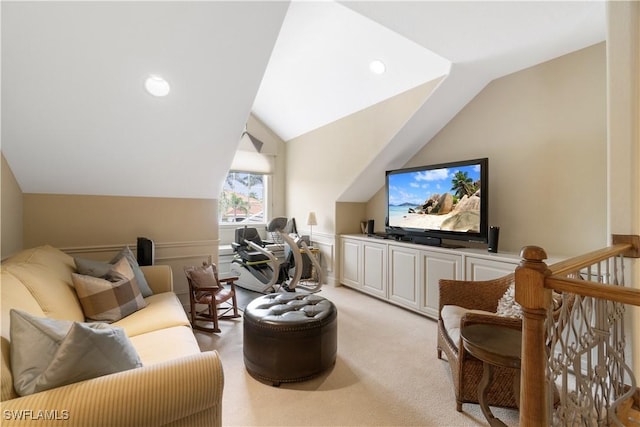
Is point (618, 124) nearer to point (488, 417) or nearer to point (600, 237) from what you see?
point (600, 237)

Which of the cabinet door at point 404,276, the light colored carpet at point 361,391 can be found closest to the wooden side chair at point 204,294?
the light colored carpet at point 361,391

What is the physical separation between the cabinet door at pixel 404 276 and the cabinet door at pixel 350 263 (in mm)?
618

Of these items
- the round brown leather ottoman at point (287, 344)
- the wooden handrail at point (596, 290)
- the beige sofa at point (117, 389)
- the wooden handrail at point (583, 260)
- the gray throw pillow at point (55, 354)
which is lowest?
the round brown leather ottoman at point (287, 344)

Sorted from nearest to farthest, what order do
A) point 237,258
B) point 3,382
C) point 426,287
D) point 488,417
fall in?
point 3,382 < point 488,417 < point 426,287 < point 237,258

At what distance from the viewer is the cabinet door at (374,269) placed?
3.84 metres

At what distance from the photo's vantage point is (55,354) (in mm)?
1062

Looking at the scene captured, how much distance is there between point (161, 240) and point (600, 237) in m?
4.31

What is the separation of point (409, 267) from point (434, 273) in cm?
35

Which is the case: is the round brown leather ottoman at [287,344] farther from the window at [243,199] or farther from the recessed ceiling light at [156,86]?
the window at [243,199]

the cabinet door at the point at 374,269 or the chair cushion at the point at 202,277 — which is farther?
the cabinet door at the point at 374,269

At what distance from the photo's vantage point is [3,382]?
0.99 m

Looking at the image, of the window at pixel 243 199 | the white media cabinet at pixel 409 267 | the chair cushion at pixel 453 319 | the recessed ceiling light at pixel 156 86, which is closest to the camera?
the chair cushion at pixel 453 319

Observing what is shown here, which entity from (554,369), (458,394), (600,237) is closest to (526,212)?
(600,237)

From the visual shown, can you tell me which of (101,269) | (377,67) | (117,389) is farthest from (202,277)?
(377,67)
